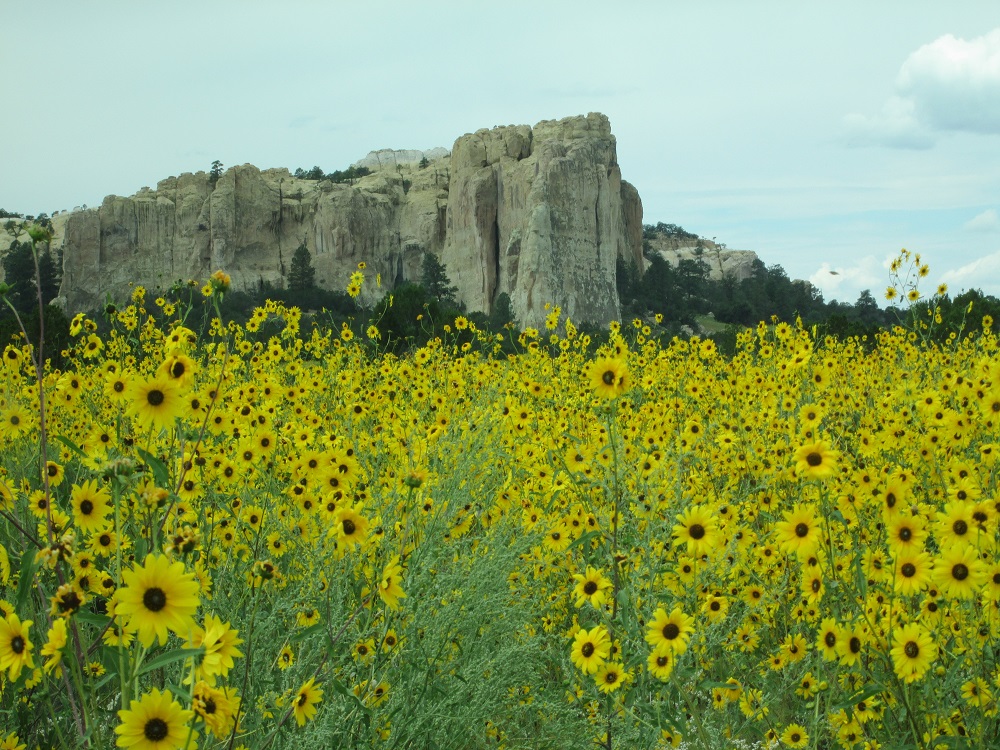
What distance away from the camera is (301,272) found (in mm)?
67625

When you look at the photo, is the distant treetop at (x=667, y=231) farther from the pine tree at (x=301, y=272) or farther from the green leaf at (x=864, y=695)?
the green leaf at (x=864, y=695)

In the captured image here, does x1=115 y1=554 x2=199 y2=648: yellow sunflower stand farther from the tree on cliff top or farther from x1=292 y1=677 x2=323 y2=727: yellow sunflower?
the tree on cliff top

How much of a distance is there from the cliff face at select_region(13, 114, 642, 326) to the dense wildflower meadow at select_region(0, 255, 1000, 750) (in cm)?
5452

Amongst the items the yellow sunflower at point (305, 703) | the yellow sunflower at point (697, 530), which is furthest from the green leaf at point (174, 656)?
the yellow sunflower at point (697, 530)

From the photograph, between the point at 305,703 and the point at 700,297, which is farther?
the point at 700,297

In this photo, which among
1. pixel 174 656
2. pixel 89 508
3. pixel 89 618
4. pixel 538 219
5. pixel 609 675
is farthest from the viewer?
pixel 538 219

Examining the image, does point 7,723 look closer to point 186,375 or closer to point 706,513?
point 186,375

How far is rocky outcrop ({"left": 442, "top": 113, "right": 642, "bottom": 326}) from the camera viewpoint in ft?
196

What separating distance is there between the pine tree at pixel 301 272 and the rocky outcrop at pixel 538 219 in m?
10.6

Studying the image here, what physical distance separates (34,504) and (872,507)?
299 cm

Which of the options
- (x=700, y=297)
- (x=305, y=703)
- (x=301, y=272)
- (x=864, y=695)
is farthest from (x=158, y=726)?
(x=700, y=297)

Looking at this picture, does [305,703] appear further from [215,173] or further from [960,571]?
[215,173]

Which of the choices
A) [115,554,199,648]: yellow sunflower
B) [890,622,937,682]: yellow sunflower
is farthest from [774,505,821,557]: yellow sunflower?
[115,554,199,648]: yellow sunflower

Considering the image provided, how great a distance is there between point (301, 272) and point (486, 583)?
220 feet
